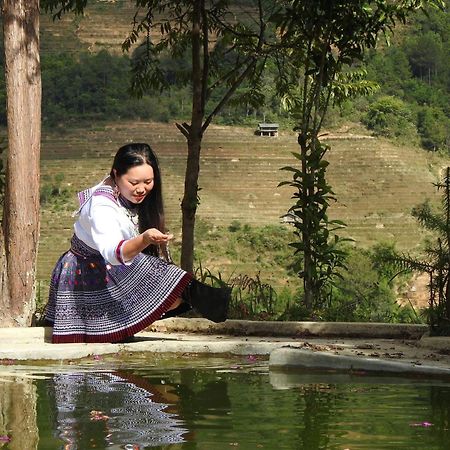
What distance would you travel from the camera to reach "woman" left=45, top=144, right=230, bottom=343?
263 inches

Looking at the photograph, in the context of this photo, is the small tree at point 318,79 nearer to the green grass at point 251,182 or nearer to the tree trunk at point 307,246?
the tree trunk at point 307,246

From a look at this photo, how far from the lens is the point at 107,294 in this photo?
7.05 m

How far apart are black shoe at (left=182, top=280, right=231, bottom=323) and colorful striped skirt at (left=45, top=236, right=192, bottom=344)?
0.06 metres

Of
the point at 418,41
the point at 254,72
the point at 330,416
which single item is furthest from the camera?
the point at 418,41

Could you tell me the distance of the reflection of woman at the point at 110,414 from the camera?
4.21 meters

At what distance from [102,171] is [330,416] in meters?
81.3

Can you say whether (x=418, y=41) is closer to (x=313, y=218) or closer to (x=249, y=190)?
(x=249, y=190)

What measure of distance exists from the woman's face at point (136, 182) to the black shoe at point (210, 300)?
551mm

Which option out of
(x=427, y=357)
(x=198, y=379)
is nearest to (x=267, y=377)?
(x=198, y=379)

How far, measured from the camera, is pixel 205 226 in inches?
3118

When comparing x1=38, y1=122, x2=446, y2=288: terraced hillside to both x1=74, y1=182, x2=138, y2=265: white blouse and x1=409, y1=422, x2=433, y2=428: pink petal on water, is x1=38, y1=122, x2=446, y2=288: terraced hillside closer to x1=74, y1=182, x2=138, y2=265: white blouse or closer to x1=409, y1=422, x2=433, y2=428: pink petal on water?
x1=74, y1=182, x2=138, y2=265: white blouse

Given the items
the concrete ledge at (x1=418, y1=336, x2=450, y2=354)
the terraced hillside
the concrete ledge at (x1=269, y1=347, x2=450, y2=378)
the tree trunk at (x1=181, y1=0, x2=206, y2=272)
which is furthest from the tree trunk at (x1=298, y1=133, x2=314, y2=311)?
the terraced hillside

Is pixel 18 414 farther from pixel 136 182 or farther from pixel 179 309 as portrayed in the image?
pixel 179 309

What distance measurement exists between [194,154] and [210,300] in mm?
4881
